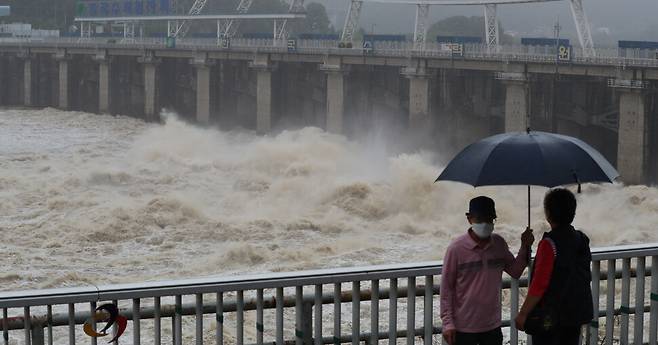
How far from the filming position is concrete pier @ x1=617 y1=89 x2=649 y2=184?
34438 mm

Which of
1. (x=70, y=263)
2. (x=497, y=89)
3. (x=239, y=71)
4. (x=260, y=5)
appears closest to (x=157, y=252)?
(x=70, y=263)

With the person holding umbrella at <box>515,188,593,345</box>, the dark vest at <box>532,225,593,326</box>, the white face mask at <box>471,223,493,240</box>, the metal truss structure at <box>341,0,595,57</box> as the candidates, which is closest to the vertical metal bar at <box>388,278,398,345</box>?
the white face mask at <box>471,223,493,240</box>

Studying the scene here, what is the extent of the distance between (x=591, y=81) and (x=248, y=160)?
541 inches

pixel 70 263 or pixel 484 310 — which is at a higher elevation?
pixel 484 310

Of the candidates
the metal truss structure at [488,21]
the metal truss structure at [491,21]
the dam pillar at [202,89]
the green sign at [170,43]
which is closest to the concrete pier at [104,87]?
the green sign at [170,43]

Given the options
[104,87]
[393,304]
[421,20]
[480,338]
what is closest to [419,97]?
[421,20]

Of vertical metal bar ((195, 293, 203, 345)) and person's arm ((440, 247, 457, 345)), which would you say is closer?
vertical metal bar ((195, 293, 203, 345))

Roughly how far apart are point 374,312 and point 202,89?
5678cm

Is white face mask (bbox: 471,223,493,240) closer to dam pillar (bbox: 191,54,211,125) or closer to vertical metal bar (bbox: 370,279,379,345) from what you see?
vertical metal bar (bbox: 370,279,379,345)

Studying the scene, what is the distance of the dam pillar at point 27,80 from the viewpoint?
259 feet

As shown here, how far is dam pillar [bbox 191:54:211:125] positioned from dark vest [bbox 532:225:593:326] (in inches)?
2217

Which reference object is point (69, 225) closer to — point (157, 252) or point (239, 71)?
point (157, 252)

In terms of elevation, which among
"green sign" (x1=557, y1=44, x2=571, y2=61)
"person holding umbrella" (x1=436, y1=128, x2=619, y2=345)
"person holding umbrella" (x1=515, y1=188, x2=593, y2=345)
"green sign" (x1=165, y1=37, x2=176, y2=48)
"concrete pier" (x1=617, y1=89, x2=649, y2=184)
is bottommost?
"concrete pier" (x1=617, y1=89, x2=649, y2=184)

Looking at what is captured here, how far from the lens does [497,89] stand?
45.4 meters
